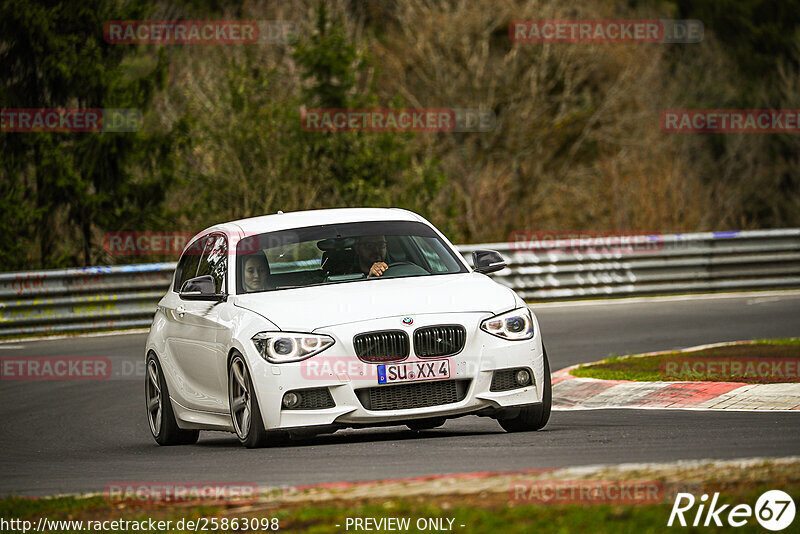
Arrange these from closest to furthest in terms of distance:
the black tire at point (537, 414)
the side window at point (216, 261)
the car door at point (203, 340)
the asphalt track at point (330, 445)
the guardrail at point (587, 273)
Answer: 1. the asphalt track at point (330, 445)
2. the black tire at point (537, 414)
3. the car door at point (203, 340)
4. the side window at point (216, 261)
5. the guardrail at point (587, 273)

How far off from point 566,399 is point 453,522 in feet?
22.2

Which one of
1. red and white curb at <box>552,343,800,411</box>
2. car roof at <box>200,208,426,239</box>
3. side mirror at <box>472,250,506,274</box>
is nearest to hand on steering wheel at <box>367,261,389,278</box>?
car roof at <box>200,208,426,239</box>

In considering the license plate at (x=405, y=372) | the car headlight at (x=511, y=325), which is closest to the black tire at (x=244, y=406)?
the license plate at (x=405, y=372)

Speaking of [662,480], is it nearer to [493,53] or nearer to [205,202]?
[205,202]

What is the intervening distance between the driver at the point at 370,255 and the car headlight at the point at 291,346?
127 cm

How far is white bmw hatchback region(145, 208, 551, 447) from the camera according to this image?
355 inches

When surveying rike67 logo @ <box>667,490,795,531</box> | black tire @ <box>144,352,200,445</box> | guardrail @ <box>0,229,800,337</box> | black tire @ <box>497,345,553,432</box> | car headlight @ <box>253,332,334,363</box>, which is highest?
rike67 logo @ <box>667,490,795,531</box>

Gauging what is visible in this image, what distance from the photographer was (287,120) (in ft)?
96.1

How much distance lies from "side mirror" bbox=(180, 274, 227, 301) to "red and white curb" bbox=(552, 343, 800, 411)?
3480 mm

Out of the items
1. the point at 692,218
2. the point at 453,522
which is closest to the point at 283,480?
the point at 453,522

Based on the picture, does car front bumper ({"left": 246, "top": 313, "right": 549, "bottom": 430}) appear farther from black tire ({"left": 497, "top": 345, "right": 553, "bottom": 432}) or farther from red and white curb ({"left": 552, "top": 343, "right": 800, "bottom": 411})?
red and white curb ({"left": 552, "top": 343, "right": 800, "bottom": 411})

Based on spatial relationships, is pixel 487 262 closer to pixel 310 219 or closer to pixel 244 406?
pixel 310 219

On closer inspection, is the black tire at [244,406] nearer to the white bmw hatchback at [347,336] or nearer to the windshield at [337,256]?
the white bmw hatchback at [347,336]

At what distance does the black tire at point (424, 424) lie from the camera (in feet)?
33.4
